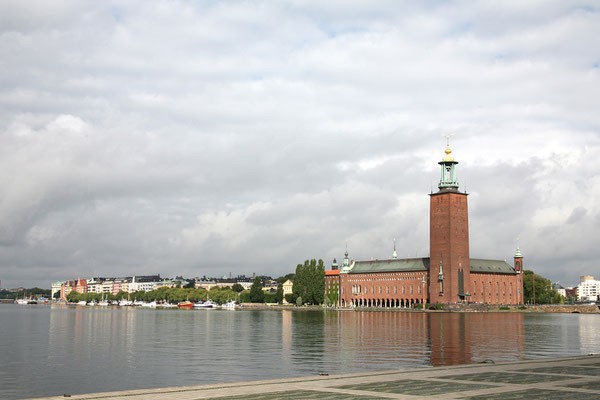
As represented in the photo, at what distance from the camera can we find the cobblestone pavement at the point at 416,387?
16.0 meters

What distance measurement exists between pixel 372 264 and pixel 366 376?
15869 centimetres

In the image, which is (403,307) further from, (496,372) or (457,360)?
(496,372)

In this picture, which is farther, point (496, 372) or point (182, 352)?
point (182, 352)

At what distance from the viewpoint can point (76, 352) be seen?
127ft

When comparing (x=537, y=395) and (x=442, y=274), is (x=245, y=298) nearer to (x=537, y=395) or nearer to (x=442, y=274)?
(x=442, y=274)

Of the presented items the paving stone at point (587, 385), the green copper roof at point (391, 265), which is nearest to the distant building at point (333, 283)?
the green copper roof at point (391, 265)

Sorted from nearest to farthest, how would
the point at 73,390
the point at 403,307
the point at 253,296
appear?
the point at 73,390
the point at 403,307
the point at 253,296

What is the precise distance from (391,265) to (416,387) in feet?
503

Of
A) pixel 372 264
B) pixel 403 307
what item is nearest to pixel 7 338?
pixel 403 307

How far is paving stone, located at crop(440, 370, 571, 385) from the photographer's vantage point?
19.0 meters

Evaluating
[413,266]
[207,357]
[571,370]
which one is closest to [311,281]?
[413,266]

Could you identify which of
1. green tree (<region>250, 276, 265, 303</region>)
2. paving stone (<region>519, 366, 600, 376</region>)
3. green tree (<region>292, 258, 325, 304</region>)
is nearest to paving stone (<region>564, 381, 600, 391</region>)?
paving stone (<region>519, 366, 600, 376</region>)

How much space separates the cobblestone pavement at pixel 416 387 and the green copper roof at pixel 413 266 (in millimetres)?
136697

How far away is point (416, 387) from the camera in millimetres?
17500
